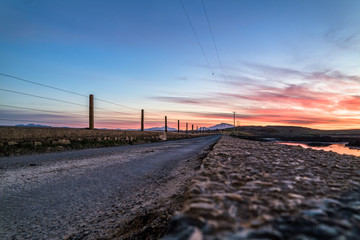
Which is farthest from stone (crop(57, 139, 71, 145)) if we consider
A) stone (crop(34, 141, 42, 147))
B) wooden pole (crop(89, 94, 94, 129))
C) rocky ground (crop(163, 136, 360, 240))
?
rocky ground (crop(163, 136, 360, 240))

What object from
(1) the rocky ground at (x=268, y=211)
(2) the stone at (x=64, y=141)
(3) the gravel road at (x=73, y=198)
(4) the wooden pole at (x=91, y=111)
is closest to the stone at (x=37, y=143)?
(2) the stone at (x=64, y=141)

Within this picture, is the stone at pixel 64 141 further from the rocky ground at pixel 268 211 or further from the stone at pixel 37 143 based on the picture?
the rocky ground at pixel 268 211

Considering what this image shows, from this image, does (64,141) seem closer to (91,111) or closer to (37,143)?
(37,143)

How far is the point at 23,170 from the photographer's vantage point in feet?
14.1

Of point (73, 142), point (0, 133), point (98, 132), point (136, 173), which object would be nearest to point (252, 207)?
point (136, 173)

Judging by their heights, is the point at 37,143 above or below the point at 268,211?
below

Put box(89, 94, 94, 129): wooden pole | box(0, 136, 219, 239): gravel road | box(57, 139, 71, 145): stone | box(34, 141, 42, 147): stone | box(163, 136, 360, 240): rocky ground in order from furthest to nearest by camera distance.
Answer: box(89, 94, 94, 129): wooden pole → box(57, 139, 71, 145): stone → box(34, 141, 42, 147): stone → box(0, 136, 219, 239): gravel road → box(163, 136, 360, 240): rocky ground

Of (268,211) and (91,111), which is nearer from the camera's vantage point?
(268,211)

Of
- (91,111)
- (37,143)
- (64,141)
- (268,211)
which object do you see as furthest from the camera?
(91,111)

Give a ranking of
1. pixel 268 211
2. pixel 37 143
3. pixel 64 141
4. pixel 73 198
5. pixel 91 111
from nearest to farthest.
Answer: pixel 268 211
pixel 73 198
pixel 37 143
pixel 64 141
pixel 91 111

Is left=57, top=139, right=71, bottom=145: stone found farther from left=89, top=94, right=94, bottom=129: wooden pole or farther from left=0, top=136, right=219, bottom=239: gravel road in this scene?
left=0, top=136, right=219, bottom=239: gravel road

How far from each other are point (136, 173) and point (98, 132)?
26.3 ft

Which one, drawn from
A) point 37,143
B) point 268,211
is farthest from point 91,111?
point 268,211

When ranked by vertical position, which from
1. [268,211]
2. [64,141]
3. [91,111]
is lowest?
[64,141]
